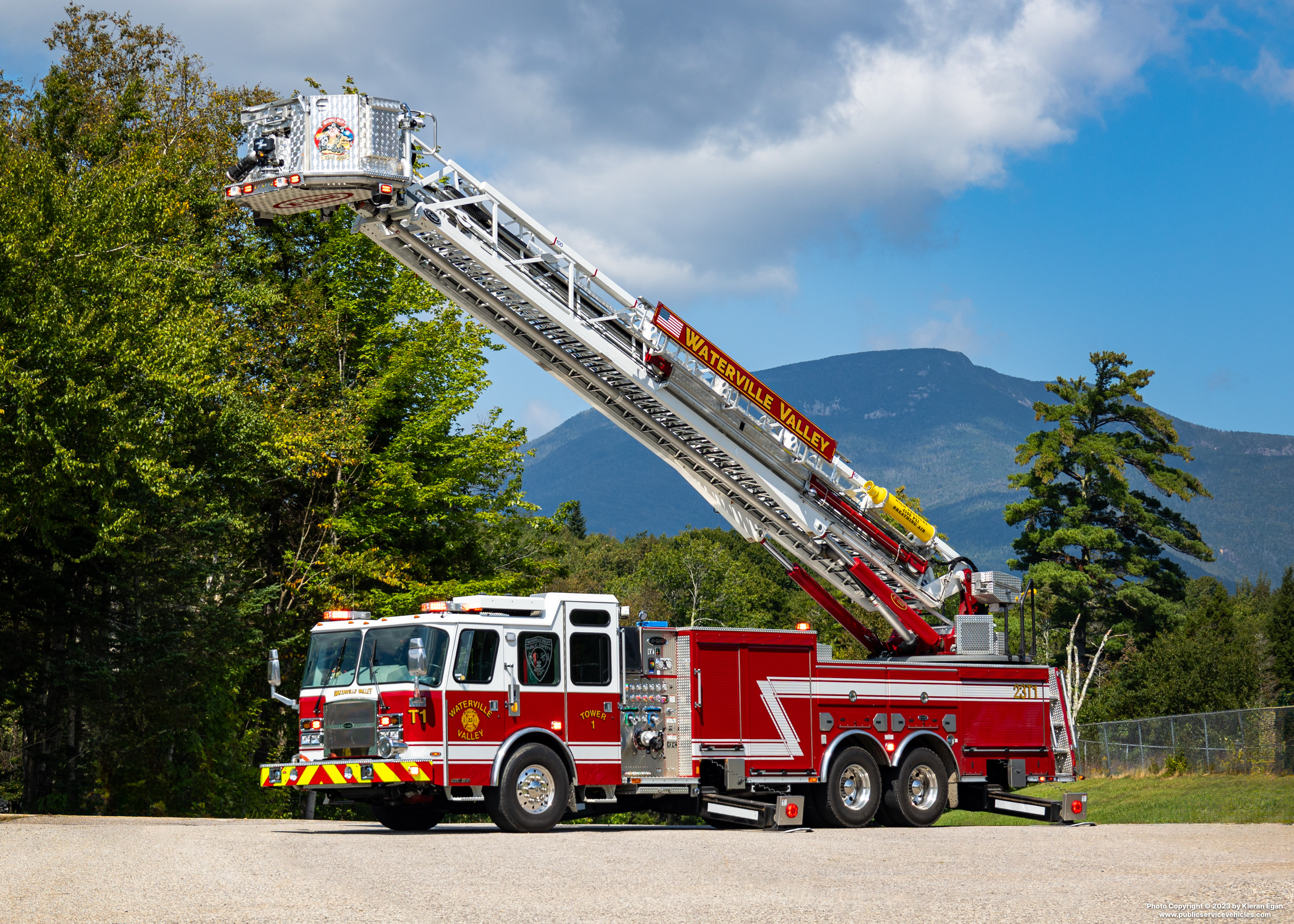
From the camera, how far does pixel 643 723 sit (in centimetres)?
1723

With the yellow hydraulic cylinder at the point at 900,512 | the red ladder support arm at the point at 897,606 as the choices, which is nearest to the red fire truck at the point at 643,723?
the red ladder support arm at the point at 897,606

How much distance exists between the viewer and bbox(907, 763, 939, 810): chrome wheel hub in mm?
19047

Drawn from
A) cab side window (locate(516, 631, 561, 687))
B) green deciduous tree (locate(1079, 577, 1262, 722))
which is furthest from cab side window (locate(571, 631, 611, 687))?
green deciduous tree (locate(1079, 577, 1262, 722))

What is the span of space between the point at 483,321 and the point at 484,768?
5503mm

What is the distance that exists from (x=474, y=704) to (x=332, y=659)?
6.58ft

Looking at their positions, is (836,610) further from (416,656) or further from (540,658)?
(416,656)

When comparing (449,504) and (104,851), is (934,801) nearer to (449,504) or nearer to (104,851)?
(104,851)

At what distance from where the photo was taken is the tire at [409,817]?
56.9 ft

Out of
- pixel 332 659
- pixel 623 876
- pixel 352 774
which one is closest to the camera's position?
pixel 623 876

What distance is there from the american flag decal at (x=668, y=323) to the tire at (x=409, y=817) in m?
6.75

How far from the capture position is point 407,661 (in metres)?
15.0

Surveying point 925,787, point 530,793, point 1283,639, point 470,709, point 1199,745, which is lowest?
point 1199,745

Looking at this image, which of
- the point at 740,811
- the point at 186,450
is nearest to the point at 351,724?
the point at 740,811

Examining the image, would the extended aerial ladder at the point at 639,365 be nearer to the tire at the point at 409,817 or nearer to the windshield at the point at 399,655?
the windshield at the point at 399,655
